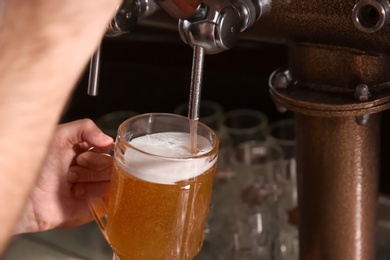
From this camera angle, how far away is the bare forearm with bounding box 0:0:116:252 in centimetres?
60

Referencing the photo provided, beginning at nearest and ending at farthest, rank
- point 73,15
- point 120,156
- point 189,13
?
point 73,15
point 189,13
point 120,156

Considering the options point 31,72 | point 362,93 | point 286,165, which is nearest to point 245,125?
point 286,165

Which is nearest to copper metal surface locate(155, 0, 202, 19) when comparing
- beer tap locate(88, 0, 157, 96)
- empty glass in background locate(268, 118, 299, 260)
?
beer tap locate(88, 0, 157, 96)

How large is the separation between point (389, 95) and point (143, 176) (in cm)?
29

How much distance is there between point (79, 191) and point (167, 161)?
0.95ft

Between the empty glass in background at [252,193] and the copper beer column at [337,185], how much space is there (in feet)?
0.85

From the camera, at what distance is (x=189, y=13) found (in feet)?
2.63

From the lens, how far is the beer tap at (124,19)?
36.5 inches

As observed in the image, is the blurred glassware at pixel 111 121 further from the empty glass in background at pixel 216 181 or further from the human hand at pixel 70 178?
the human hand at pixel 70 178

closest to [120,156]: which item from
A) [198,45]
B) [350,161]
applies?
[198,45]

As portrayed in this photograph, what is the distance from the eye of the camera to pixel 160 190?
0.87 m

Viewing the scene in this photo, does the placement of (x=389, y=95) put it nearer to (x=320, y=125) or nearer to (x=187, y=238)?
(x=320, y=125)

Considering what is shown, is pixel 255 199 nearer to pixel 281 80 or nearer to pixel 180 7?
pixel 281 80

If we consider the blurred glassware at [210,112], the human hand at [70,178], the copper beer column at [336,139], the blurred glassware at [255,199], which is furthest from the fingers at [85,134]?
the blurred glassware at [210,112]
